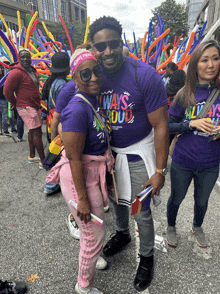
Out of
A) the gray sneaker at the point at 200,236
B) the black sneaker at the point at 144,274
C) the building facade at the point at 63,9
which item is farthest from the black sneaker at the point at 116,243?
the building facade at the point at 63,9

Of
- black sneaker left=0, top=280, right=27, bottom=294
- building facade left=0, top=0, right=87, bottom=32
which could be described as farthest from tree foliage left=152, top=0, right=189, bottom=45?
black sneaker left=0, top=280, right=27, bottom=294

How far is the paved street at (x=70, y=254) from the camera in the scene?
1686 mm

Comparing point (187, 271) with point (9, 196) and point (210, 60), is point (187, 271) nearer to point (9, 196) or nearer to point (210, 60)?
point (210, 60)

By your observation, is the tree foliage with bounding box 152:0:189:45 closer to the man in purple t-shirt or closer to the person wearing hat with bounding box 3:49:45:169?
the person wearing hat with bounding box 3:49:45:169

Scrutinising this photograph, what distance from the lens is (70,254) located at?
2004 millimetres

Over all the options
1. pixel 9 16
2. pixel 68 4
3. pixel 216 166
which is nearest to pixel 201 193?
pixel 216 166

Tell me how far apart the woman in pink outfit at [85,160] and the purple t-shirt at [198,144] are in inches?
29.4

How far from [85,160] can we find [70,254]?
121 centimetres

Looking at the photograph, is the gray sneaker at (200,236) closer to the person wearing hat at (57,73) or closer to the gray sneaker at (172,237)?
the gray sneaker at (172,237)

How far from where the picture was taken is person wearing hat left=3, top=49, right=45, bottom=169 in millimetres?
3392

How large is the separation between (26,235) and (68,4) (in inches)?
2465

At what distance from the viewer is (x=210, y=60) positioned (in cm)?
154

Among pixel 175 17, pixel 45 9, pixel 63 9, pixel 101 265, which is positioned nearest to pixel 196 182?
pixel 101 265

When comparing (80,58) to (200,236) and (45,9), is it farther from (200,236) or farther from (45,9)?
(45,9)
